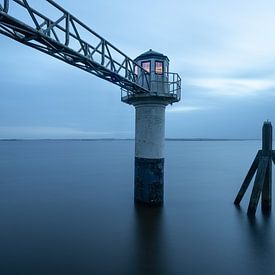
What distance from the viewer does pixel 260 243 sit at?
12086 mm

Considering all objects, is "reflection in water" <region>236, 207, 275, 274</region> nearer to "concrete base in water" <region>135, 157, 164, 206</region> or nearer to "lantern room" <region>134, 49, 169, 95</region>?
"concrete base in water" <region>135, 157, 164, 206</region>

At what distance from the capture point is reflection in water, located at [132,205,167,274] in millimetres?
9625

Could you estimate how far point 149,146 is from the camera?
13.9m

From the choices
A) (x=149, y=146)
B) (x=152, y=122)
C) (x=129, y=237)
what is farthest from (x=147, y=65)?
(x=129, y=237)

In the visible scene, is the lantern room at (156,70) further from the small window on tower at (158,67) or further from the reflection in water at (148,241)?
the reflection in water at (148,241)

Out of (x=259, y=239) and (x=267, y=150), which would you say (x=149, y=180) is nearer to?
(x=259, y=239)

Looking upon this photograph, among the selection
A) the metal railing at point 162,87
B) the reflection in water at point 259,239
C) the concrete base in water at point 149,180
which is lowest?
the reflection in water at point 259,239

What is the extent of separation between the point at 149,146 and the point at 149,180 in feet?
6.41

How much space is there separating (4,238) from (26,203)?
24.3ft

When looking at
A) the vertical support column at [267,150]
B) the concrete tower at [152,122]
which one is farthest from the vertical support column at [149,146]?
A: the vertical support column at [267,150]

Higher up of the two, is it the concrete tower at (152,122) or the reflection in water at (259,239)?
the concrete tower at (152,122)

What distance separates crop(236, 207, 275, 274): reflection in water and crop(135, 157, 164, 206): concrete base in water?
508cm

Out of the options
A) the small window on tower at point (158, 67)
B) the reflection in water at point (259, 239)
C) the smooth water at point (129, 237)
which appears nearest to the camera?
the smooth water at point (129, 237)

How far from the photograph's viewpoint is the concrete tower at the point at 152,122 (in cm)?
1395
